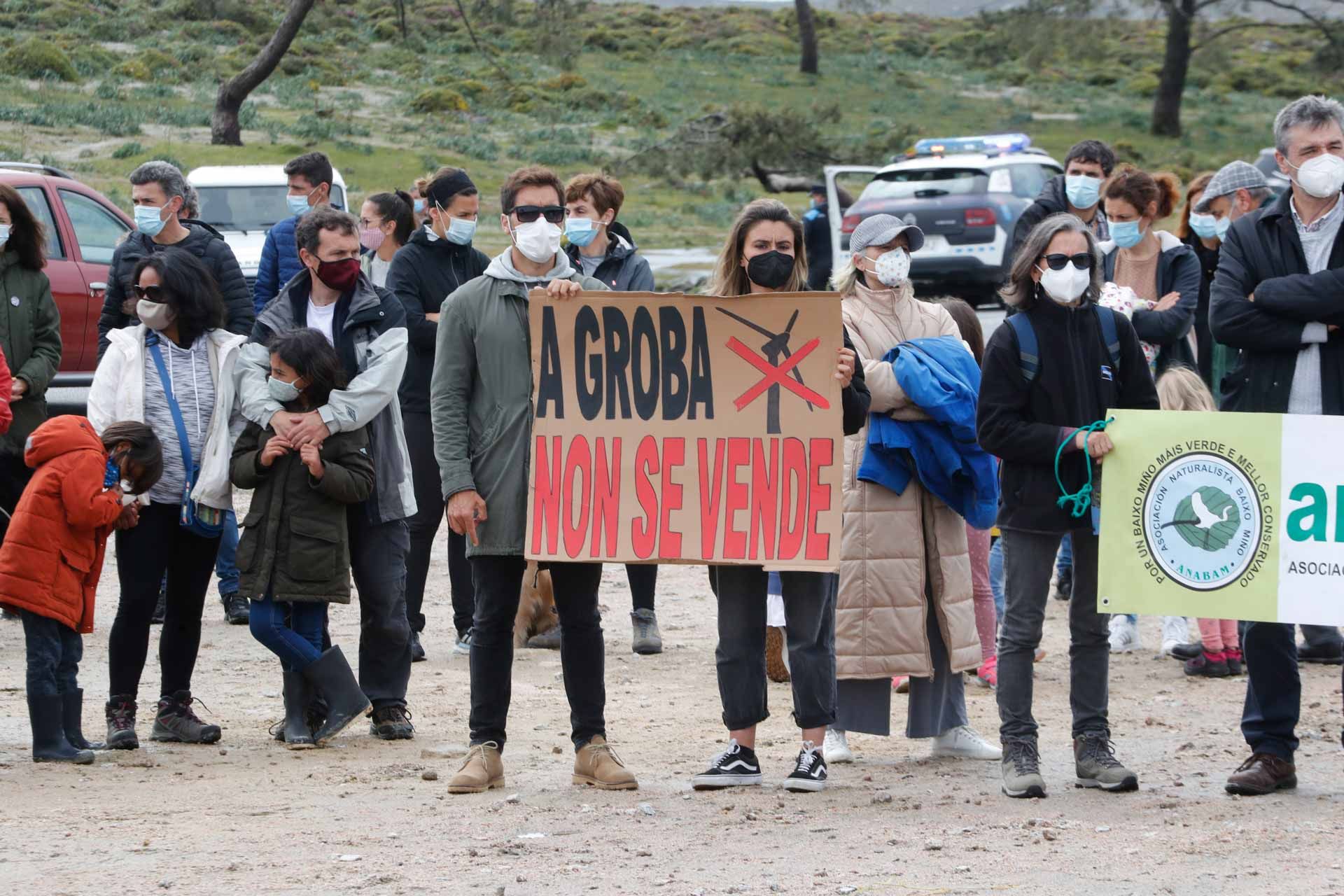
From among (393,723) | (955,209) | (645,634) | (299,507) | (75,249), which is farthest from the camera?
(955,209)

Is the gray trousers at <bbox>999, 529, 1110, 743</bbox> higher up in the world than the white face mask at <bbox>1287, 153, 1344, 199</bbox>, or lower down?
lower down

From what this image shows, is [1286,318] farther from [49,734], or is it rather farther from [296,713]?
[49,734]

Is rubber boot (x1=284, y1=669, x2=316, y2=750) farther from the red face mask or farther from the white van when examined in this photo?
the white van

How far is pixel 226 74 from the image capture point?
4834 cm

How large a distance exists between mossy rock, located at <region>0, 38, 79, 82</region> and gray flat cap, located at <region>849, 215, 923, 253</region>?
132 ft

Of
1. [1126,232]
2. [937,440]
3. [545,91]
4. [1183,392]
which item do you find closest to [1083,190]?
[1126,232]

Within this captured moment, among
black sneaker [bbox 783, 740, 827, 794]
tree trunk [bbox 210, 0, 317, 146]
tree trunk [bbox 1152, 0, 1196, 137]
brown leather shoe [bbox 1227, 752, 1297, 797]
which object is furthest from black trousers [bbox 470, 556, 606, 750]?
tree trunk [bbox 1152, 0, 1196, 137]

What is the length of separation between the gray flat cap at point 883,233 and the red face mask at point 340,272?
198cm

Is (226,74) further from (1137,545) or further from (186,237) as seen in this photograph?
(1137,545)

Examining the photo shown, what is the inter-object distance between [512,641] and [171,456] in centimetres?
170

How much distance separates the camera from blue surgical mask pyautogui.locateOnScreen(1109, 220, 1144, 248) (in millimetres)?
8562

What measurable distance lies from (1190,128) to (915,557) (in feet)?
180

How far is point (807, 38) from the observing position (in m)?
70.2

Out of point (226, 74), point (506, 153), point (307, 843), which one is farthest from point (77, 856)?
point (226, 74)
